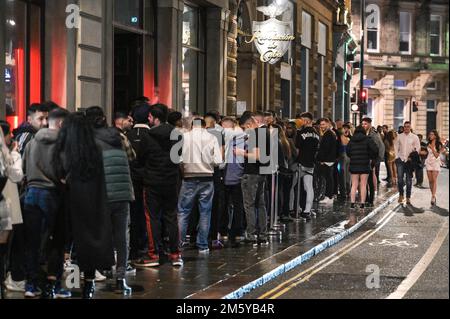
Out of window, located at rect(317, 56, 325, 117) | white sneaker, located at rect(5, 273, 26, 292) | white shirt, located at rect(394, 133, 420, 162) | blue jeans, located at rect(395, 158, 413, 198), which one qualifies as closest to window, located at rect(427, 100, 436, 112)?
window, located at rect(317, 56, 325, 117)

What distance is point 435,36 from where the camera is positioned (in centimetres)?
6588

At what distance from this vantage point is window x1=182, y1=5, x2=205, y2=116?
22703 mm

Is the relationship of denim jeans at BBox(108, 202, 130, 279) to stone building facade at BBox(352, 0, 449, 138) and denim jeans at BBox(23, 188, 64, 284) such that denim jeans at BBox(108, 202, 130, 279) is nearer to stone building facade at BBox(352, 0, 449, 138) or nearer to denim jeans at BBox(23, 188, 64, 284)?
denim jeans at BBox(23, 188, 64, 284)

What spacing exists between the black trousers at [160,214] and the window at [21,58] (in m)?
3.50

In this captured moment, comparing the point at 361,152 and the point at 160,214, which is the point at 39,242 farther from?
the point at 361,152

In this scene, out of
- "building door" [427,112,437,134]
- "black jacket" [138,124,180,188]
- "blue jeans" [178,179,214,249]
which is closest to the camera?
A: "black jacket" [138,124,180,188]

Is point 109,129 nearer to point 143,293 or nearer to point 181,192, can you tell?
point 143,293

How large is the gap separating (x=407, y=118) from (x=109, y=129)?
57.4 metres

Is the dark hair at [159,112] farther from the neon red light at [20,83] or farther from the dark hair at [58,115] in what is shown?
the neon red light at [20,83]

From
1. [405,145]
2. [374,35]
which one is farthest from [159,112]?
[374,35]

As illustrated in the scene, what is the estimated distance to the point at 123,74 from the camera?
1952 cm

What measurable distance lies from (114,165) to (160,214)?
2094 mm
